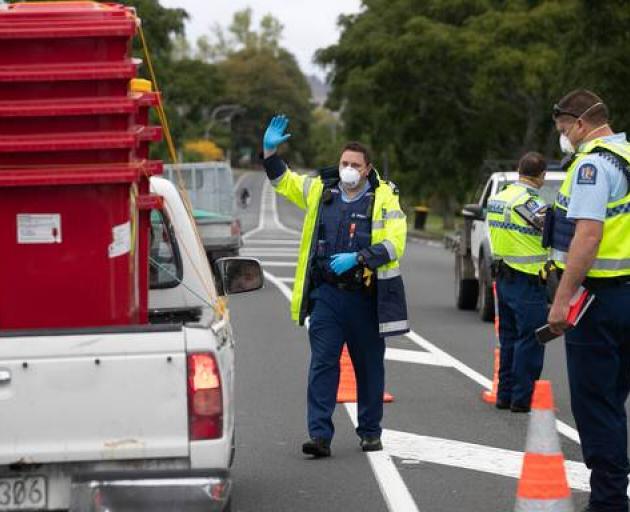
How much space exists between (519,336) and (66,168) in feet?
19.9

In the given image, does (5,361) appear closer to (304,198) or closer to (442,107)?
(304,198)

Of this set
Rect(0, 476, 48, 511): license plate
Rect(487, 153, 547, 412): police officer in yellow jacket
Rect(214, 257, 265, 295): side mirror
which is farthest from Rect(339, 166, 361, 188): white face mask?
Rect(0, 476, 48, 511): license plate

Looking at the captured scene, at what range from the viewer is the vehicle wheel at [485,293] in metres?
19.4

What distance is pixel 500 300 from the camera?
11.9 meters

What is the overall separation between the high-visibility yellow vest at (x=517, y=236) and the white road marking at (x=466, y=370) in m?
1.25

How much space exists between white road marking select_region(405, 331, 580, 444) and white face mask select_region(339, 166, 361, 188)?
2267 mm

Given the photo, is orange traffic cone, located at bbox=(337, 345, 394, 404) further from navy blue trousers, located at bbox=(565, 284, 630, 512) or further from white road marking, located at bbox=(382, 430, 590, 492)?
navy blue trousers, located at bbox=(565, 284, 630, 512)

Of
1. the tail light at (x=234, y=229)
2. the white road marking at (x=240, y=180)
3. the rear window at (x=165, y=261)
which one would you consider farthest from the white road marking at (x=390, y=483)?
the white road marking at (x=240, y=180)

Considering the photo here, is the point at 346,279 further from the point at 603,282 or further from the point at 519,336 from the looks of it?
the point at 519,336

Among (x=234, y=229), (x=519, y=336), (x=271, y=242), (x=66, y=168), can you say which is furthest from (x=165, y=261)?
(x=271, y=242)

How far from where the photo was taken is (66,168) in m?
5.96

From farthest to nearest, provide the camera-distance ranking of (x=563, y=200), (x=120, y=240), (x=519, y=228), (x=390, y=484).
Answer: (x=519, y=228), (x=390, y=484), (x=563, y=200), (x=120, y=240)

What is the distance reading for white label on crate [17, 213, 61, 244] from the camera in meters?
5.97

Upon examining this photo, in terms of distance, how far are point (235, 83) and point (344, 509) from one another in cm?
16570
